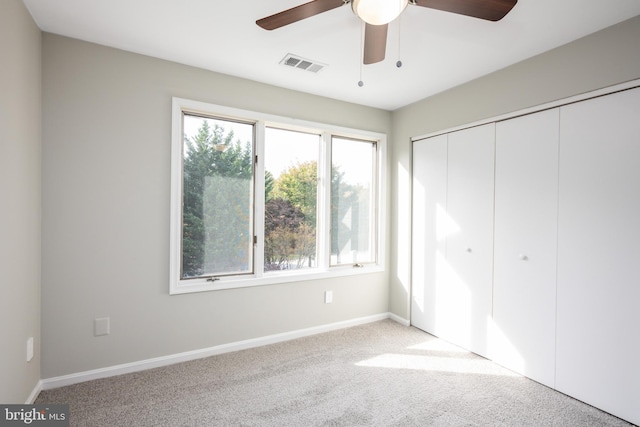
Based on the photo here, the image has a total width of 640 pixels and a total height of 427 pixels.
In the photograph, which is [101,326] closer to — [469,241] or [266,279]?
[266,279]

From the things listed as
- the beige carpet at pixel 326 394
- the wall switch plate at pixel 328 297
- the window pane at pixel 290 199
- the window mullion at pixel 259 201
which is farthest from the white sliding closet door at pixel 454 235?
the window mullion at pixel 259 201

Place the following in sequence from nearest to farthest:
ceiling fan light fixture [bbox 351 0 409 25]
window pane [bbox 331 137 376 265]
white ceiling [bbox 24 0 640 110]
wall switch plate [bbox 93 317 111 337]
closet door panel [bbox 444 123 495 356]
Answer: ceiling fan light fixture [bbox 351 0 409 25] < white ceiling [bbox 24 0 640 110] < wall switch plate [bbox 93 317 111 337] < closet door panel [bbox 444 123 495 356] < window pane [bbox 331 137 376 265]

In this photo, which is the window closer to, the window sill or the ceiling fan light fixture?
the window sill

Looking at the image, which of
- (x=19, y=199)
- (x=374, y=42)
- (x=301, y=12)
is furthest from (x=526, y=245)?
(x=19, y=199)

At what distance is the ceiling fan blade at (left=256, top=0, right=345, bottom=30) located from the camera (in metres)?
1.58

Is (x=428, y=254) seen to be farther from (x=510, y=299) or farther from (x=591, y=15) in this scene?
(x=591, y=15)

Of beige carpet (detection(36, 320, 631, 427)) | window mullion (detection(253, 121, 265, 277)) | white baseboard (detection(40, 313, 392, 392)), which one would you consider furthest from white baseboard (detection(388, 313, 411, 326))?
window mullion (detection(253, 121, 265, 277))

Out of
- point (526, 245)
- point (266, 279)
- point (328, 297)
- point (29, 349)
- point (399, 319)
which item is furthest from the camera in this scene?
point (399, 319)

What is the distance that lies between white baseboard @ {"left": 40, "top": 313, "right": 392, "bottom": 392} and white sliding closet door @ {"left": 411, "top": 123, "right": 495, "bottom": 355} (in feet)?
2.03

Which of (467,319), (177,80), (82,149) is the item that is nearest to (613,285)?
(467,319)

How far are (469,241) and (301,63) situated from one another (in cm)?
229

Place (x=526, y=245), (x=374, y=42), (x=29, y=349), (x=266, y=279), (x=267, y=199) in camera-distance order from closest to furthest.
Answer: (x=374, y=42)
(x=29, y=349)
(x=526, y=245)
(x=266, y=279)
(x=267, y=199)

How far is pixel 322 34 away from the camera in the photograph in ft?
7.47

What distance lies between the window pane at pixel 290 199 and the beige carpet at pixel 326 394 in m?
0.97
